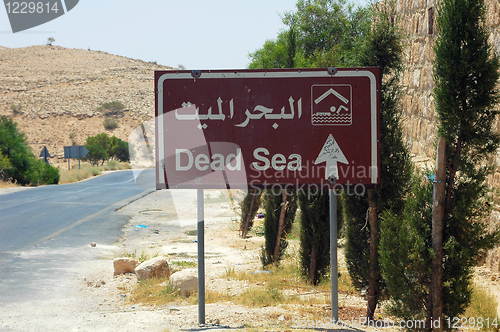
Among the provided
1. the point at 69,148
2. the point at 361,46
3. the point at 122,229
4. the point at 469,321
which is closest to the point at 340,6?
the point at 122,229

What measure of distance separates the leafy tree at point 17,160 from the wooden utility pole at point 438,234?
30096 mm

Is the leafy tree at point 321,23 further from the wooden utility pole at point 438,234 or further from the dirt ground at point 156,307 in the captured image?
the wooden utility pole at point 438,234

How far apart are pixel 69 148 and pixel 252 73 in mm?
42941

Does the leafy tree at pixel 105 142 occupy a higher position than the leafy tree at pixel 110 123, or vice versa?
the leafy tree at pixel 110 123

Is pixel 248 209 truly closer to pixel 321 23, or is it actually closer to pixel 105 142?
pixel 321 23

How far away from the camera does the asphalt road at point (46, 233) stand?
820 cm

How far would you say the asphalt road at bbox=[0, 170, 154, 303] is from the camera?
8195 mm

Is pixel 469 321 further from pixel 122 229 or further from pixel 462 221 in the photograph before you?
pixel 122 229

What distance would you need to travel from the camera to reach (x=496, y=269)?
23.0 ft

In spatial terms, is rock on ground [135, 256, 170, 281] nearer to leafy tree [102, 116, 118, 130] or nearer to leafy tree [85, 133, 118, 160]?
leafy tree [85, 133, 118, 160]

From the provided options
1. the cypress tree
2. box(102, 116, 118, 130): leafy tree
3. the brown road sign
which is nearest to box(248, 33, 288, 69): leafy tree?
the cypress tree

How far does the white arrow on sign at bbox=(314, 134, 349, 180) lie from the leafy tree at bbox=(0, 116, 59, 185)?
28960 millimetres

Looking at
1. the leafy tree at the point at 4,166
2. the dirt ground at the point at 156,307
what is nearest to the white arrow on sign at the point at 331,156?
the dirt ground at the point at 156,307

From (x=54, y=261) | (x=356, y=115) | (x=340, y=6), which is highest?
(x=340, y=6)
